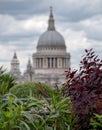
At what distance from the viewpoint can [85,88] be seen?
19.5 ft

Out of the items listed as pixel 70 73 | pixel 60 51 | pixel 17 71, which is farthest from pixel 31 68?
pixel 70 73

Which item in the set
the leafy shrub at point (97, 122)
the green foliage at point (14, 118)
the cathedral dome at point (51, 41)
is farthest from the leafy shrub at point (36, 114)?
the cathedral dome at point (51, 41)

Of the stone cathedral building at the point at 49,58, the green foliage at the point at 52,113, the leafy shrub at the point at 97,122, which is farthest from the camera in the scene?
→ the stone cathedral building at the point at 49,58

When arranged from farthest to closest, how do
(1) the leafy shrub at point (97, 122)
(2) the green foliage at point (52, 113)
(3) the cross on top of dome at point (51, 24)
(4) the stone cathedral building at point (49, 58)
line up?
(3) the cross on top of dome at point (51, 24) < (4) the stone cathedral building at point (49, 58) < (2) the green foliage at point (52, 113) < (1) the leafy shrub at point (97, 122)

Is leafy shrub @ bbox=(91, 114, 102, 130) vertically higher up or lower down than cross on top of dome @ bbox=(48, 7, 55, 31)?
lower down

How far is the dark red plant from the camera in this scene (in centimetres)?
582

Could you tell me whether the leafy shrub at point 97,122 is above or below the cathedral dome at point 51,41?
below

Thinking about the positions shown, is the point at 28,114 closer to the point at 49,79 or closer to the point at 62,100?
the point at 62,100

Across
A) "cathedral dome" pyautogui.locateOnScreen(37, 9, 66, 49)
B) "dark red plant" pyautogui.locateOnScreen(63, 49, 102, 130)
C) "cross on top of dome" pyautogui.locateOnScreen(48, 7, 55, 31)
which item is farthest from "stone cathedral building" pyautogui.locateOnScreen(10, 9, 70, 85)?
"dark red plant" pyautogui.locateOnScreen(63, 49, 102, 130)

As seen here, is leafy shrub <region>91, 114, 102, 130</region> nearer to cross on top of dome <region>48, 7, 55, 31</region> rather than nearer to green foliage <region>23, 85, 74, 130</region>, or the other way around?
green foliage <region>23, 85, 74, 130</region>

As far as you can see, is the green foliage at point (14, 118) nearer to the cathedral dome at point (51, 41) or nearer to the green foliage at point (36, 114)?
the green foliage at point (36, 114)

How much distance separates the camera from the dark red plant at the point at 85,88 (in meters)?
5.82

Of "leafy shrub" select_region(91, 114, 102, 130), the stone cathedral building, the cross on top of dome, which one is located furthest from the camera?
the cross on top of dome

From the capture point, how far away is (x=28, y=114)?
568 centimetres
